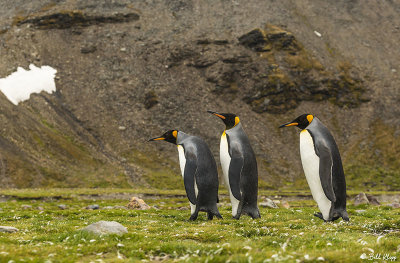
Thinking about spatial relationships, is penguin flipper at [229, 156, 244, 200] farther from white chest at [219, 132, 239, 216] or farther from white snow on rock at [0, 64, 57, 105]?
white snow on rock at [0, 64, 57, 105]

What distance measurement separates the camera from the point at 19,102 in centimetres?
7256

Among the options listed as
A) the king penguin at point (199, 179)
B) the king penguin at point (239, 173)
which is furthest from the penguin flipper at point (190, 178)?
the king penguin at point (239, 173)

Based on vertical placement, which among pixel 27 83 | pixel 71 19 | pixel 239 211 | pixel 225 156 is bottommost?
pixel 239 211

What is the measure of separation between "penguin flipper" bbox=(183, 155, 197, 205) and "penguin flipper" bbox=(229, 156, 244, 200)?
180cm

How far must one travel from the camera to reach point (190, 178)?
18.4 m

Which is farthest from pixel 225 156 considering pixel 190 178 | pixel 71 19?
pixel 71 19

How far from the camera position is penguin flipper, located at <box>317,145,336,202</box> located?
56.3 ft

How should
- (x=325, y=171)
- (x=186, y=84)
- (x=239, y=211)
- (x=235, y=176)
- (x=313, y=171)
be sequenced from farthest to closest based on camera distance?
(x=186, y=84) → (x=239, y=211) → (x=235, y=176) → (x=313, y=171) → (x=325, y=171)

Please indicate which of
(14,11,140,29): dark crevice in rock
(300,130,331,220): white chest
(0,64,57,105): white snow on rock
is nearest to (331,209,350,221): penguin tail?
(300,130,331,220): white chest

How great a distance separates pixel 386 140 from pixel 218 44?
139ft

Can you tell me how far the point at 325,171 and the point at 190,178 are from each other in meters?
6.25

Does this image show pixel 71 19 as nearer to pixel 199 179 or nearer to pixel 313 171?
pixel 199 179

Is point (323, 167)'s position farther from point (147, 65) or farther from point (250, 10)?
point (250, 10)

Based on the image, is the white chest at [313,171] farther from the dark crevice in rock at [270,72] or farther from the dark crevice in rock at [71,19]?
the dark crevice in rock at [71,19]
